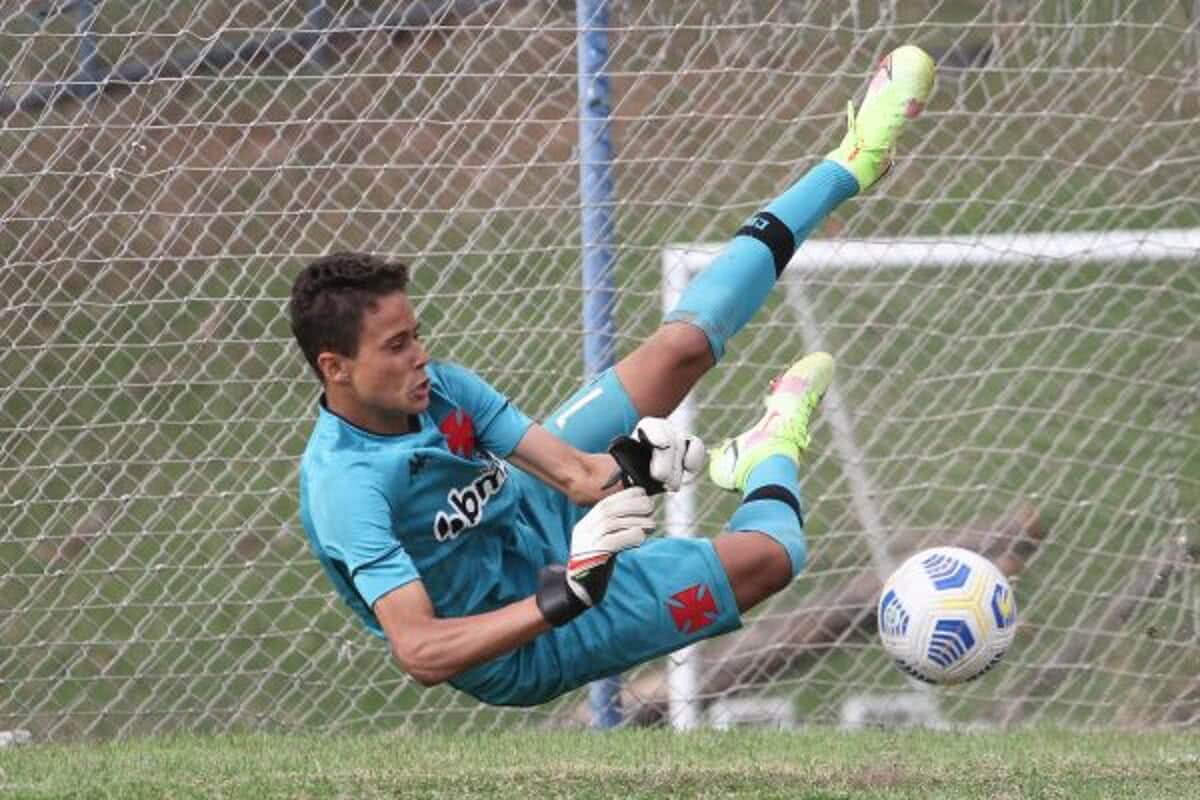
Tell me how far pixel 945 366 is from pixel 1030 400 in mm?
312

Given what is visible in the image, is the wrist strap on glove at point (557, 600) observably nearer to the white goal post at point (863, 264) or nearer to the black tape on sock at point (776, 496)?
the black tape on sock at point (776, 496)

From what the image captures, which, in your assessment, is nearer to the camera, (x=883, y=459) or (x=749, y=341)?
(x=883, y=459)

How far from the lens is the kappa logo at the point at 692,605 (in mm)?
5672

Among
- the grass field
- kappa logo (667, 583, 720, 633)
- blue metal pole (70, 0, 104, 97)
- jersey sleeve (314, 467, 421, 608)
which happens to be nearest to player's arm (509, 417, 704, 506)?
kappa logo (667, 583, 720, 633)

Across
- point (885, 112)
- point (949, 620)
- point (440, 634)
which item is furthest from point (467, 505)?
point (885, 112)

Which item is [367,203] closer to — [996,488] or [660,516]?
[660,516]

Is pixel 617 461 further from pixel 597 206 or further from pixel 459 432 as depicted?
pixel 597 206

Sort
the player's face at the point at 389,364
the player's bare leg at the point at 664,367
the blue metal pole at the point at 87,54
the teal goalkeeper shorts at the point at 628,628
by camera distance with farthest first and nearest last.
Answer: the blue metal pole at the point at 87,54, the player's bare leg at the point at 664,367, the teal goalkeeper shorts at the point at 628,628, the player's face at the point at 389,364

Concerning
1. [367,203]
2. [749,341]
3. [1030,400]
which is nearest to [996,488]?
[1030,400]

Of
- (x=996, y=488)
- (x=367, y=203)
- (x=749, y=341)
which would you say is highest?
(x=367, y=203)

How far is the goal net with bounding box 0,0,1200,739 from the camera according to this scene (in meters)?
7.34

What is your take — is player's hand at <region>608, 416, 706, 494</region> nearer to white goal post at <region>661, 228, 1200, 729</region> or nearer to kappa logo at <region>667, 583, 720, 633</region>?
kappa logo at <region>667, 583, 720, 633</region>

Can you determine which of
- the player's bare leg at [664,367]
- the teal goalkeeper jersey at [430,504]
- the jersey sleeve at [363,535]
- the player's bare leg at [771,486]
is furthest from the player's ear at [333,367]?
the player's bare leg at [771,486]

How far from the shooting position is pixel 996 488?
767cm
